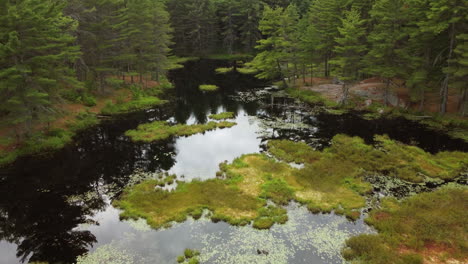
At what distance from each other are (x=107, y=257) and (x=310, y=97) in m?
39.7

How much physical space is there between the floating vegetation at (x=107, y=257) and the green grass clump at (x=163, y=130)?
1697 cm

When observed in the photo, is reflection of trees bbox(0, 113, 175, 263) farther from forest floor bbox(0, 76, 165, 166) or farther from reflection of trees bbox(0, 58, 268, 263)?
forest floor bbox(0, 76, 165, 166)

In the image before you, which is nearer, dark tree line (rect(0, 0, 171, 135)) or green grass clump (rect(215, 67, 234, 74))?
dark tree line (rect(0, 0, 171, 135))

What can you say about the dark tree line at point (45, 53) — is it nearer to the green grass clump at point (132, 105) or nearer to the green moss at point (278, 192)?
the green grass clump at point (132, 105)

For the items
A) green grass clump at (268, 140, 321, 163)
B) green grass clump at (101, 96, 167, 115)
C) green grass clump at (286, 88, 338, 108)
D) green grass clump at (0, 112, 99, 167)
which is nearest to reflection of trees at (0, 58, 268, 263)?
green grass clump at (0, 112, 99, 167)

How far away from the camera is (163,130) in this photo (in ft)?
114

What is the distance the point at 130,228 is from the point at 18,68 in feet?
58.9

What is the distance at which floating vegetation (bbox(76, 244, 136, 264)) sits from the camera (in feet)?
50.3

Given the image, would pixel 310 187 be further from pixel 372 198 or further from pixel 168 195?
pixel 168 195

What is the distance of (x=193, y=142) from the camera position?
3222cm

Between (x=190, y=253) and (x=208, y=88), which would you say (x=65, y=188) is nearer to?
(x=190, y=253)

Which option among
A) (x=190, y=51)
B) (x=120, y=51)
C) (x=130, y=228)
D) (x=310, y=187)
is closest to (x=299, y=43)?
(x=120, y=51)

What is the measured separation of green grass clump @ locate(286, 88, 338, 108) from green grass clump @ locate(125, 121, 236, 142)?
16.0 meters

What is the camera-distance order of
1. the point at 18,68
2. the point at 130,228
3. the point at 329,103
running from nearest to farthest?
the point at 130,228, the point at 18,68, the point at 329,103
